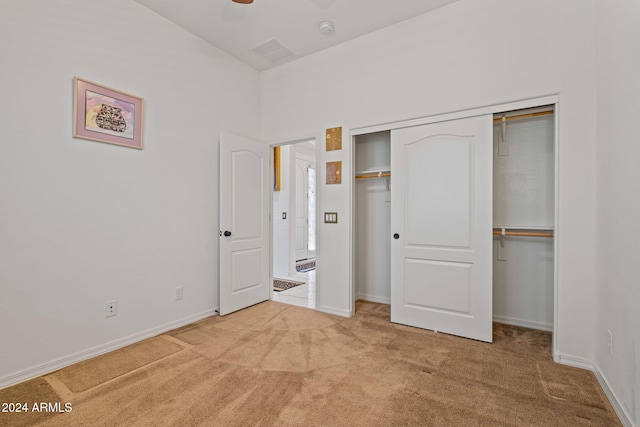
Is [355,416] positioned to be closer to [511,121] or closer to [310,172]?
[511,121]

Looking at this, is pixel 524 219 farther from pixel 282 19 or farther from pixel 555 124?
pixel 282 19

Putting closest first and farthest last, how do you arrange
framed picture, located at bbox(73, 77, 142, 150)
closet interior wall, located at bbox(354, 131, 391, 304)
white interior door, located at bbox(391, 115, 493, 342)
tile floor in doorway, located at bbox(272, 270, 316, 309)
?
framed picture, located at bbox(73, 77, 142, 150)
white interior door, located at bbox(391, 115, 493, 342)
closet interior wall, located at bbox(354, 131, 391, 304)
tile floor in doorway, located at bbox(272, 270, 316, 309)

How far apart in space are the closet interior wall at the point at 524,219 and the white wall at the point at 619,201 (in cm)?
70

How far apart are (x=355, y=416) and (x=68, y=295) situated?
2268mm

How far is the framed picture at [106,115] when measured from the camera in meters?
2.32

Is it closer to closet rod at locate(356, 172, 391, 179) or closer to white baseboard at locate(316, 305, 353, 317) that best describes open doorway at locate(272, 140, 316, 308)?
white baseboard at locate(316, 305, 353, 317)

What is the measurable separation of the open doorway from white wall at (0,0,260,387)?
4.45 feet

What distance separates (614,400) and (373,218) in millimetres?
2547

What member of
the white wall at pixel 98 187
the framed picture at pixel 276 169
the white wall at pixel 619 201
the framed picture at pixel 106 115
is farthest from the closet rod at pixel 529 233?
the framed picture at pixel 276 169

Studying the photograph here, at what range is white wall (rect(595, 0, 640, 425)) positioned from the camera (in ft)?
5.00

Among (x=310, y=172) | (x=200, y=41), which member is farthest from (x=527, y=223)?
(x=310, y=172)

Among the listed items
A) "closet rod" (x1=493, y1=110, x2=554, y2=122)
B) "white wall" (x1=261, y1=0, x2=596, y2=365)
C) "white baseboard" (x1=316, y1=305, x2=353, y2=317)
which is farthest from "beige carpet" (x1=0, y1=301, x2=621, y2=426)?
"closet rod" (x1=493, y1=110, x2=554, y2=122)

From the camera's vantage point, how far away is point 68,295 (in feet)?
7.35

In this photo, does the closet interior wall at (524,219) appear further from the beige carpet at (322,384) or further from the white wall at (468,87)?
the white wall at (468,87)
